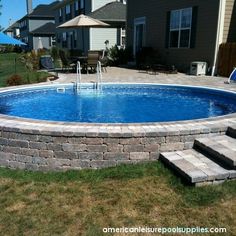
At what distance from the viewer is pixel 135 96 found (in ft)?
33.8

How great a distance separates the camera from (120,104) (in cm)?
905

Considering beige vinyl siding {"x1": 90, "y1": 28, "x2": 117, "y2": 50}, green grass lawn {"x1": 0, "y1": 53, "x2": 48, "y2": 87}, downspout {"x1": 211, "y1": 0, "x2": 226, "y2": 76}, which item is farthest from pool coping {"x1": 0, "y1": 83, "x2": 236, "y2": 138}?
beige vinyl siding {"x1": 90, "y1": 28, "x2": 117, "y2": 50}

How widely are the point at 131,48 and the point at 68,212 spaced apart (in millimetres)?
17090

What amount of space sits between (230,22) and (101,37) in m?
14.7

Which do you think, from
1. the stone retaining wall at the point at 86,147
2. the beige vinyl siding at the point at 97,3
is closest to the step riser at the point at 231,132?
the stone retaining wall at the point at 86,147

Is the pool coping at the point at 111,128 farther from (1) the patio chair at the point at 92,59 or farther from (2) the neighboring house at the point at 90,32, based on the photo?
(2) the neighboring house at the point at 90,32

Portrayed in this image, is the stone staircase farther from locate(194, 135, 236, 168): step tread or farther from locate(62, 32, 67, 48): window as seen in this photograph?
locate(62, 32, 67, 48): window

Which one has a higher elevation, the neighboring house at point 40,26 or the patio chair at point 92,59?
the neighboring house at point 40,26

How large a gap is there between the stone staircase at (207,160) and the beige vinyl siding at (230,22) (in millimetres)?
9251

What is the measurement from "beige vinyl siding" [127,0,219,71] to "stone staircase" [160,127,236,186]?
9.28 m

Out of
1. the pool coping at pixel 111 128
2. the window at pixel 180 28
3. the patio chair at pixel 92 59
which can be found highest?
the window at pixel 180 28

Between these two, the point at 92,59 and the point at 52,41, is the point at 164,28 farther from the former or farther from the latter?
the point at 52,41

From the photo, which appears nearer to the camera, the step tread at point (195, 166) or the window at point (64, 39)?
the step tread at point (195, 166)

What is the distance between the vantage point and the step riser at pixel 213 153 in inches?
170
